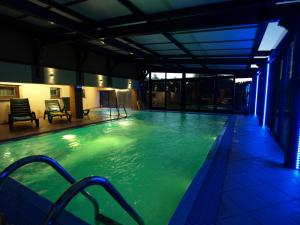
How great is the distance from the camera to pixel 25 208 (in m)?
2.02

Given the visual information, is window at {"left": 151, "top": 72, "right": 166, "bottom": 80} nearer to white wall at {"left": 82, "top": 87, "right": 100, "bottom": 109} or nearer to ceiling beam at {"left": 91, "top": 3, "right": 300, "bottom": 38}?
white wall at {"left": 82, "top": 87, "right": 100, "bottom": 109}

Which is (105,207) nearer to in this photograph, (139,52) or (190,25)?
(190,25)

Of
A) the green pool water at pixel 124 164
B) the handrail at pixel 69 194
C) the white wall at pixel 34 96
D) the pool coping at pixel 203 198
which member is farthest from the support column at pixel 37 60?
the handrail at pixel 69 194

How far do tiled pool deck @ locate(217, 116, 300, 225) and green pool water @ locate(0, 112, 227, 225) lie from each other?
0.64 m

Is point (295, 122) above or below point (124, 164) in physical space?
→ above

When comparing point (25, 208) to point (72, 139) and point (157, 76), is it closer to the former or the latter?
point (72, 139)

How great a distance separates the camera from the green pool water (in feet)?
7.80

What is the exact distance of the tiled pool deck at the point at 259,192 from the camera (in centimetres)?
191

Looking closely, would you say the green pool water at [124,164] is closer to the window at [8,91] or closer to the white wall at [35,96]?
the white wall at [35,96]

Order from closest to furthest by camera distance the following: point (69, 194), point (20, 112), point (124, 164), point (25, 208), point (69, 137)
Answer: point (69, 194)
point (25, 208)
point (124, 164)
point (69, 137)
point (20, 112)

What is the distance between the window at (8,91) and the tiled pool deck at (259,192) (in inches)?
342

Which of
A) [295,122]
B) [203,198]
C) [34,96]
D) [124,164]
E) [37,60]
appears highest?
[37,60]

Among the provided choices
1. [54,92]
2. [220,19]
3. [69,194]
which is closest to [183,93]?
[54,92]

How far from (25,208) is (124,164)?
1.87 m
